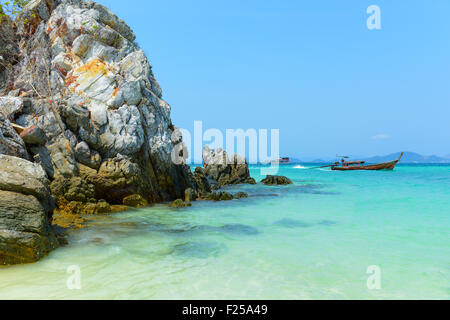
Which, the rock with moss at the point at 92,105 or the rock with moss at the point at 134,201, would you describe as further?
the rock with moss at the point at 134,201

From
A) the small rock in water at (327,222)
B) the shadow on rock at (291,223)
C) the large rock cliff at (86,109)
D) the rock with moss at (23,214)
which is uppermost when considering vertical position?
the large rock cliff at (86,109)

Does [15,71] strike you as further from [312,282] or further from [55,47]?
[312,282]

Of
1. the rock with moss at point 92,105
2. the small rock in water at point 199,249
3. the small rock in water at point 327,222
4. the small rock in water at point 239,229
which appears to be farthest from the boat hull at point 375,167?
the small rock in water at point 199,249

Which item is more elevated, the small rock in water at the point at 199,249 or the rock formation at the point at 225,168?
the rock formation at the point at 225,168

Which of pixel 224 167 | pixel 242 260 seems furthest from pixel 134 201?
pixel 224 167

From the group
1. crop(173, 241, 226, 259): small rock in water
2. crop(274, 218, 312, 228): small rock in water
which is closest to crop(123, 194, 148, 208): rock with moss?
crop(173, 241, 226, 259): small rock in water

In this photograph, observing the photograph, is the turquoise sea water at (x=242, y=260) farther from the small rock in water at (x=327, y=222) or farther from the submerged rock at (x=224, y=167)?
the submerged rock at (x=224, y=167)

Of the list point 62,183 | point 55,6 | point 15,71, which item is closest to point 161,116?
point 62,183

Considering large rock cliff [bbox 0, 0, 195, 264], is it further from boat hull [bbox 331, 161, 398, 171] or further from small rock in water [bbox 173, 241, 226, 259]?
boat hull [bbox 331, 161, 398, 171]

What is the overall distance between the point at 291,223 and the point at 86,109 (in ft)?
39.2

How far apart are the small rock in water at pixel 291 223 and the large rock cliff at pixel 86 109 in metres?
7.75

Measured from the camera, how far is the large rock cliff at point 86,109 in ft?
42.2

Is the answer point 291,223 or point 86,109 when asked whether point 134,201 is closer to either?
point 86,109

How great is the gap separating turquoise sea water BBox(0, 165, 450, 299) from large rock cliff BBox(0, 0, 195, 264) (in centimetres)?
288
